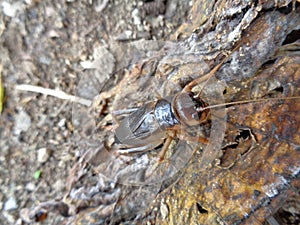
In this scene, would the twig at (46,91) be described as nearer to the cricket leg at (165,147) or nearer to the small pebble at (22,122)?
the small pebble at (22,122)

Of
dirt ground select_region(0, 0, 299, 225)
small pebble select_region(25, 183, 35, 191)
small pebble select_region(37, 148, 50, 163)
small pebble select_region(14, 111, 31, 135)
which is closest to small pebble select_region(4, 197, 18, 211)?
dirt ground select_region(0, 0, 299, 225)

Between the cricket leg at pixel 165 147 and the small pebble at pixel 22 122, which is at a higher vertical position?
the small pebble at pixel 22 122

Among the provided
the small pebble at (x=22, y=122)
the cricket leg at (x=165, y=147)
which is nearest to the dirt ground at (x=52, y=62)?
the small pebble at (x=22, y=122)

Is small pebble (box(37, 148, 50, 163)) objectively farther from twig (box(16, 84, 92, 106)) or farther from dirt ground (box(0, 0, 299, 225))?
twig (box(16, 84, 92, 106))

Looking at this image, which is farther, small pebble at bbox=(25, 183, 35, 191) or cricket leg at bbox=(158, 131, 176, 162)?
small pebble at bbox=(25, 183, 35, 191)

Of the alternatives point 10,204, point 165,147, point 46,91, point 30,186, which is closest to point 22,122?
point 46,91

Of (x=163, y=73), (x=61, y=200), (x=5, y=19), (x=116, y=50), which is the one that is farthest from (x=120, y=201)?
(x=5, y=19)

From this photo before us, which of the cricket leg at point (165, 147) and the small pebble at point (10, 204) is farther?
the small pebble at point (10, 204)

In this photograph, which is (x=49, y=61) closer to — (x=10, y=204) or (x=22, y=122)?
(x=22, y=122)

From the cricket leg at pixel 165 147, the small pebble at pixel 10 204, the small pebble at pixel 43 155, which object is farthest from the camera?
the small pebble at pixel 43 155
